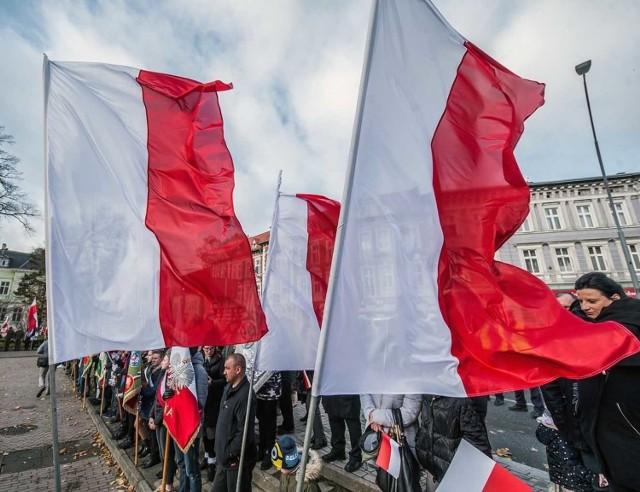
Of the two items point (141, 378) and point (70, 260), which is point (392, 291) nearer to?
point (70, 260)

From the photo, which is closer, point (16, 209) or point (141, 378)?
point (141, 378)

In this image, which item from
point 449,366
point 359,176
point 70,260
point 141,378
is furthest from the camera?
point 141,378

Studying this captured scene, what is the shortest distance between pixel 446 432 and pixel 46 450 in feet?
31.2

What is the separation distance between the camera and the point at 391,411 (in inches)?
140

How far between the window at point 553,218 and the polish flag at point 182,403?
120 ft

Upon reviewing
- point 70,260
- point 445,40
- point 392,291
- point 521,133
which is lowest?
point 392,291

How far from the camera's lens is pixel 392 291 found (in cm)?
233

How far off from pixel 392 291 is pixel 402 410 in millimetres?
2064

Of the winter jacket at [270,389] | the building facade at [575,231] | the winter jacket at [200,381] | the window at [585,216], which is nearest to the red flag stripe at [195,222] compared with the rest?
the winter jacket at [200,381]

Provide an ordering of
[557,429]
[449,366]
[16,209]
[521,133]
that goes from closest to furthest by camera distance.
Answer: [449,366], [521,133], [557,429], [16,209]

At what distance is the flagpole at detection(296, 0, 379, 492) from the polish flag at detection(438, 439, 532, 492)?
3.41 feet

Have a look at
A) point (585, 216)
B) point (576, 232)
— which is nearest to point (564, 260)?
point (576, 232)

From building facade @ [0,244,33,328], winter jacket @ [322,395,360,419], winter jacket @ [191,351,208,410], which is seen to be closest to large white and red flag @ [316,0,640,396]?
winter jacket @ [322,395,360,419]

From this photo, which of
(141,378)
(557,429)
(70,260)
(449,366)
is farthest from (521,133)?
(141,378)
